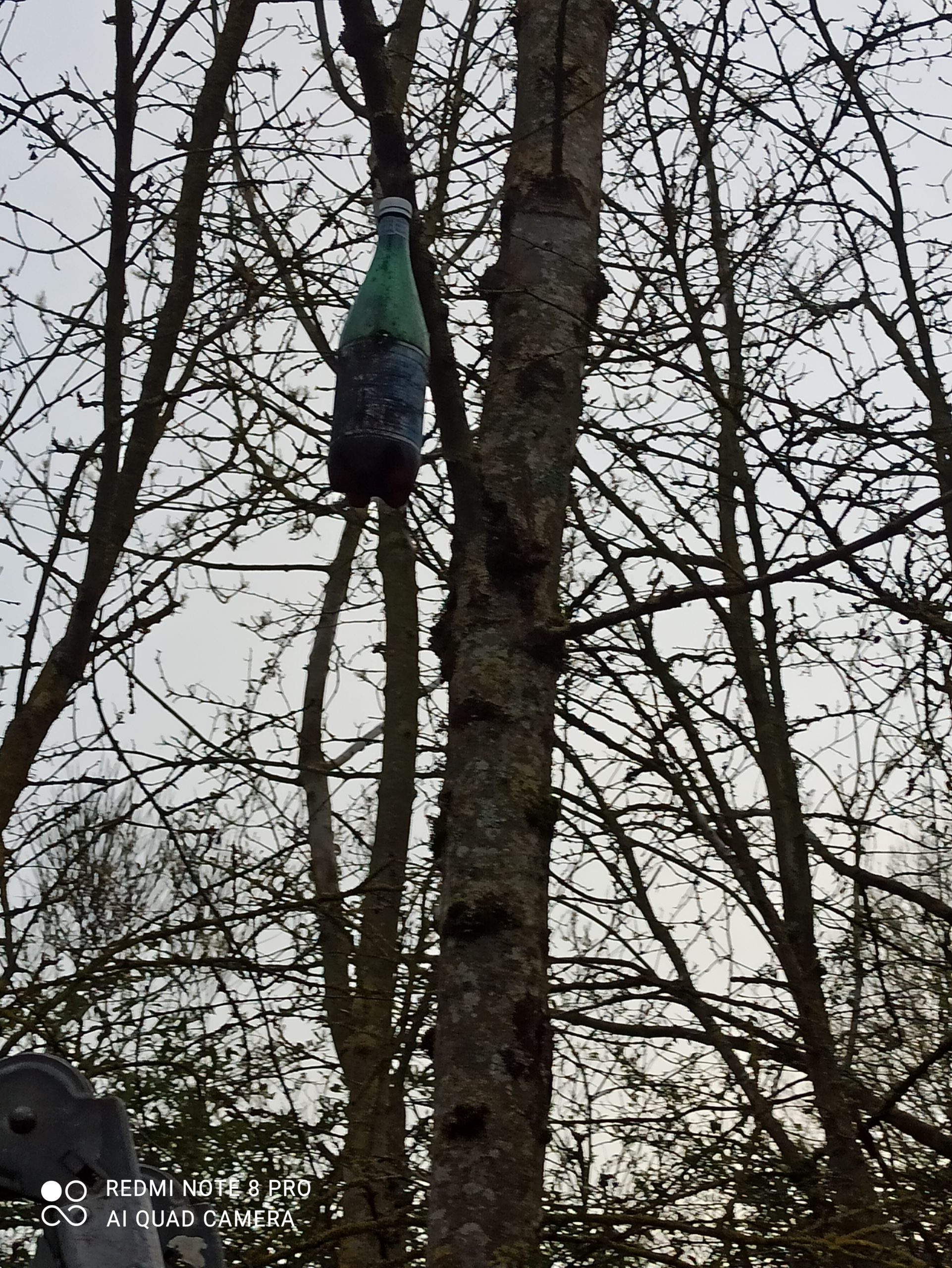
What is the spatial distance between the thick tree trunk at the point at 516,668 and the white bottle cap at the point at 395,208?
261mm

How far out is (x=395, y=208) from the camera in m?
2.47

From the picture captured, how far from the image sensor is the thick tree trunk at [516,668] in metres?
1.97

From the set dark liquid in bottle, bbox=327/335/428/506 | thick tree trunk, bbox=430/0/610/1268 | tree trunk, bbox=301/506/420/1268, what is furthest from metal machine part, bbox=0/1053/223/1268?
dark liquid in bottle, bbox=327/335/428/506

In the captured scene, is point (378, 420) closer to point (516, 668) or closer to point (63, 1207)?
point (516, 668)

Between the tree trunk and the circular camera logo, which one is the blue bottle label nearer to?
the tree trunk

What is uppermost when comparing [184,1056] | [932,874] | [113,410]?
[113,410]

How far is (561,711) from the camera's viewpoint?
403 centimetres

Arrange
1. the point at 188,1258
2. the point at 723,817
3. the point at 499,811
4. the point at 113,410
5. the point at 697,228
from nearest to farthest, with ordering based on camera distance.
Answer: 1. the point at 188,1258
2. the point at 499,811
3. the point at 113,410
4. the point at 723,817
5. the point at 697,228

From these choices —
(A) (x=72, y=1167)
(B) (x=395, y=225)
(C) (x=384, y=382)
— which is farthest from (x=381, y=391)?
(A) (x=72, y=1167)

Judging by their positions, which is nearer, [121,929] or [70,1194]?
[70,1194]

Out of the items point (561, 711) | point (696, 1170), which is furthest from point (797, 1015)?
point (561, 711)

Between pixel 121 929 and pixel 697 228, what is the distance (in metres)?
2.77

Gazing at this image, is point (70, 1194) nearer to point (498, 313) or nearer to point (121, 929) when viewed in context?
point (498, 313)

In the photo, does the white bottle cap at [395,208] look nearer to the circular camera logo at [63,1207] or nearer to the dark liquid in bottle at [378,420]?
the dark liquid in bottle at [378,420]
